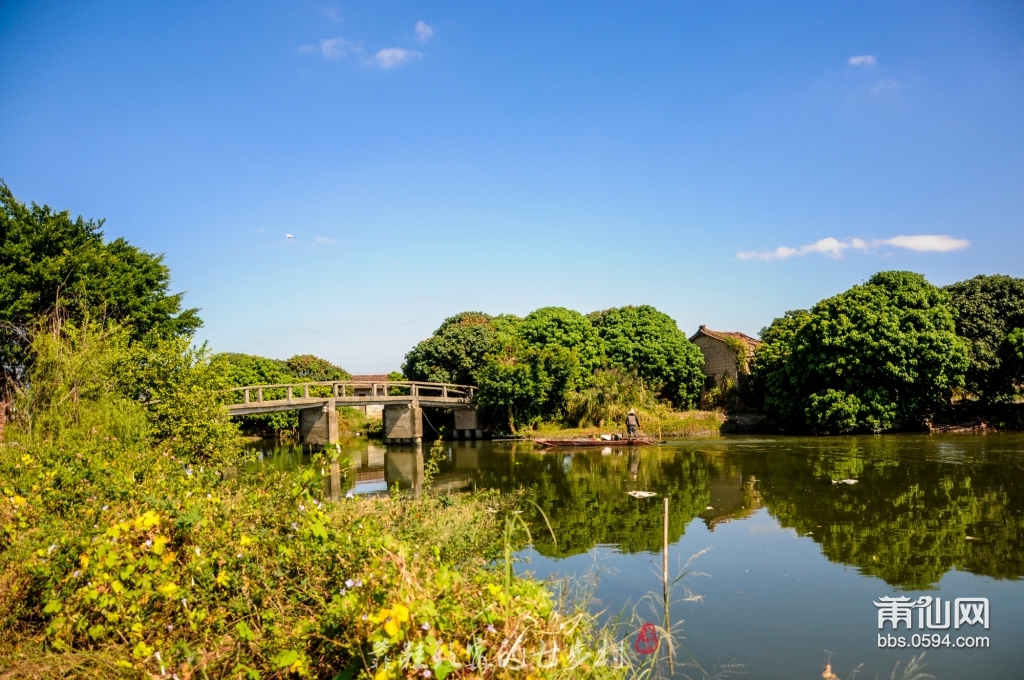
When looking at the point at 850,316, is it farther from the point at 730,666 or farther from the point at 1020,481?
the point at 730,666

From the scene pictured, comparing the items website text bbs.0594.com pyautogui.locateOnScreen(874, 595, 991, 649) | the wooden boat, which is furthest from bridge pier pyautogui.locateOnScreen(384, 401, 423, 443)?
website text bbs.0594.com pyautogui.locateOnScreen(874, 595, 991, 649)

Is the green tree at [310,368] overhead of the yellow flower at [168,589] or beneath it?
overhead

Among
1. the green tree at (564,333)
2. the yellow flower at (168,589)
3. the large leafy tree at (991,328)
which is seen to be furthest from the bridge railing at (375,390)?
the yellow flower at (168,589)

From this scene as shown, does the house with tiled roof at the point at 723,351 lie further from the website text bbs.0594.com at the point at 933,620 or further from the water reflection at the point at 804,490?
the website text bbs.0594.com at the point at 933,620

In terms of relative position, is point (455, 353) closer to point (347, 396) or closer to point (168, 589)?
point (347, 396)

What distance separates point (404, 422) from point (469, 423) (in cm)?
325

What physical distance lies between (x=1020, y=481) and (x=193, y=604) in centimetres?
1641

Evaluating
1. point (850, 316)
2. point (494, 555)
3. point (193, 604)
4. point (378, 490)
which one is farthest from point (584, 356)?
point (193, 604)

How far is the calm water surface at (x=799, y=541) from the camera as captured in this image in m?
7.17

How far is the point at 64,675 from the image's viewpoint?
4.77 meters

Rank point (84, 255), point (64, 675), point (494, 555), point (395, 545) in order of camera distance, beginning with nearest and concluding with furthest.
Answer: point (395, 545), point (64, 675), point (494, 555), point (84, 255)

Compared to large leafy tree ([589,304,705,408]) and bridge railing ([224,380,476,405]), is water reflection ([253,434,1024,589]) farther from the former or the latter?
large leafy tree ([589,304,705,408])

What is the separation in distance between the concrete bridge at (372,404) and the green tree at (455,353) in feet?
2.68

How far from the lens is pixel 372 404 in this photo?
30984 millimetres
